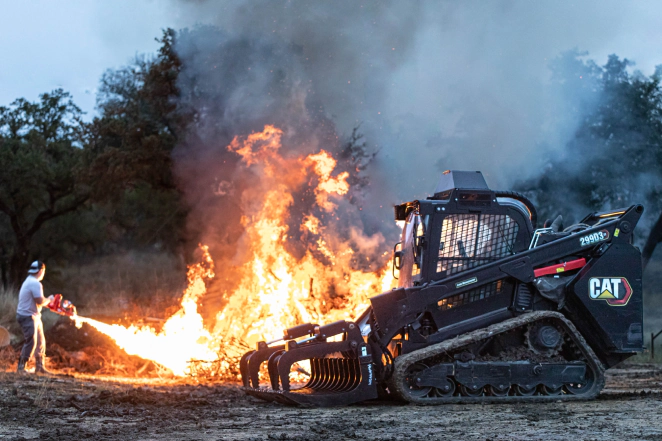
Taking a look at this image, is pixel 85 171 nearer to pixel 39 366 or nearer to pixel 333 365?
pixel 39 366

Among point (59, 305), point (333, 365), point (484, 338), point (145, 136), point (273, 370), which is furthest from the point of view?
point (145, 136)

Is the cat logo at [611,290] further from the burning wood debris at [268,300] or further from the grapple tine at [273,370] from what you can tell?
the burning wood debris at [268,300]

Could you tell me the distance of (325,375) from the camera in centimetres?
1180

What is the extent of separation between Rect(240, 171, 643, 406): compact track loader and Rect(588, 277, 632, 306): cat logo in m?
0.01

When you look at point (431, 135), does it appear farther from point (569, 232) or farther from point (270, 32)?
point (569, 232)

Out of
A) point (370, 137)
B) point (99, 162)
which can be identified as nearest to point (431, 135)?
point (370, 137)

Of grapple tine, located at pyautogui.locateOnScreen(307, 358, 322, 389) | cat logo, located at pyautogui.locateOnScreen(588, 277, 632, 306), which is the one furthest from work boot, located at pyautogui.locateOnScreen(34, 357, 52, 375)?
cat logo, located at pyautogui.locateOnScreen(588, 277, 632, 306)

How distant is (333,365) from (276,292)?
4.60 meters

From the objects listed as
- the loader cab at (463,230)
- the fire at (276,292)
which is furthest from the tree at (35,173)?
the loader cab at (463,230)

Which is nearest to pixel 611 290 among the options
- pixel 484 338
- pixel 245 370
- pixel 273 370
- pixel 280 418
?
pixel 484 338

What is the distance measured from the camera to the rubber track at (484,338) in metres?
10.7

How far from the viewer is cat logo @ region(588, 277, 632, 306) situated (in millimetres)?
11359

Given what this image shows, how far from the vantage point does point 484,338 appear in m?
11.1

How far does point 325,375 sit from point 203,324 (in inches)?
225
